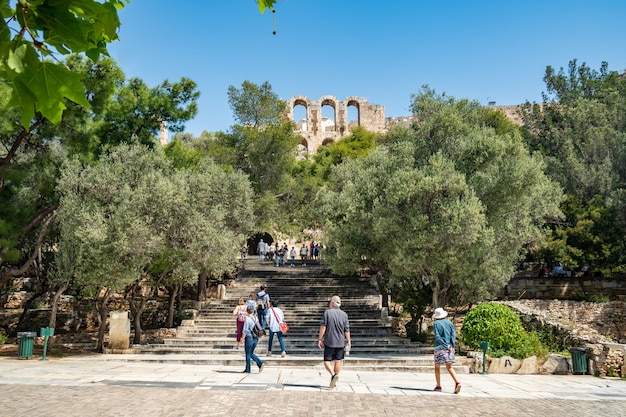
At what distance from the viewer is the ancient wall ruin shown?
6053cm

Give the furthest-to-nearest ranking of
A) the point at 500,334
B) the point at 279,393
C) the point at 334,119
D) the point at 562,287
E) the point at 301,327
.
A: the point at 334,119, the point at 562,287, the point at 301,327, the point at 500,334, the point at 279,393

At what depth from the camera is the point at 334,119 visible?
63.6 metres

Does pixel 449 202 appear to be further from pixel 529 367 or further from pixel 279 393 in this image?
pixel 279 393

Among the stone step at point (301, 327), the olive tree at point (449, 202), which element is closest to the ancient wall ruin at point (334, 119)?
the stone step at point (301, 327)

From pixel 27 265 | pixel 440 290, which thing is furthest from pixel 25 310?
pixel 440 290

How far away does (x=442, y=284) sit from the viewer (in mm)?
17031

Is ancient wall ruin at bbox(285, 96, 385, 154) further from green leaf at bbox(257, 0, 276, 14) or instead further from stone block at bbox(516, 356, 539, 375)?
green leaf at bbox(257, 0, 276, 14)

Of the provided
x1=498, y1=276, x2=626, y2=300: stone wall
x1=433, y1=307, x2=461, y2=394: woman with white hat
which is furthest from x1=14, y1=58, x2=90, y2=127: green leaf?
x1=498, y1=276, x2=626, y2=300: stone wall

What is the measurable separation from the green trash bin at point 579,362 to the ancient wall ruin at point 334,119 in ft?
160

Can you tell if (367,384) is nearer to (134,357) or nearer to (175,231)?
(134,357)

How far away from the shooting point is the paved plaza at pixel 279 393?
6910mm

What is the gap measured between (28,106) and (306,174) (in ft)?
125

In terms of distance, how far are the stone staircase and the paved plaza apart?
160cm

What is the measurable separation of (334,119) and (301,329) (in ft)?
157
